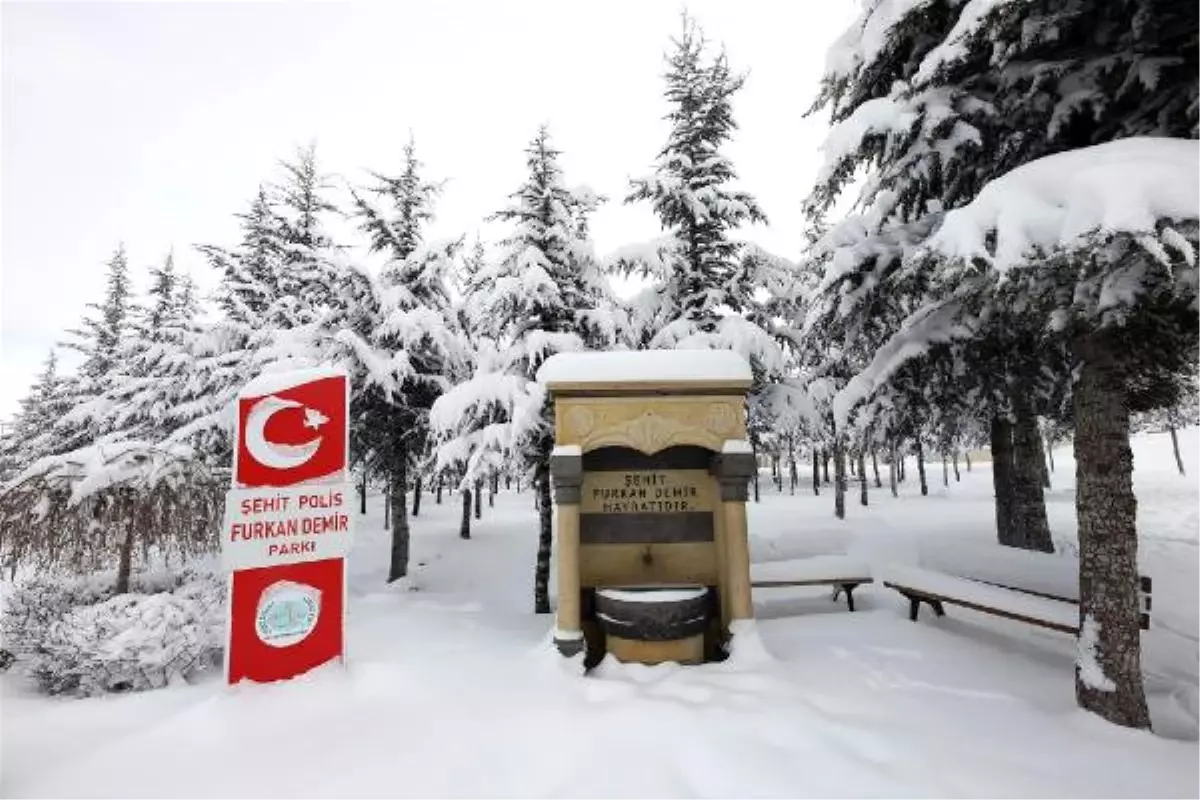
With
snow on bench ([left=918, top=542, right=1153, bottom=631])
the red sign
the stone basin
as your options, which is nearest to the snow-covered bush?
the red sign

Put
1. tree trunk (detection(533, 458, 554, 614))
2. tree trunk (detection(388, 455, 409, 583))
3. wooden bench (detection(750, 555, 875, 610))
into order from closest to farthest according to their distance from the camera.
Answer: wooden bench (detection(750, 555, 875, 610)) < tree trunk (detection(533, 458, 554, 614)) < tree trunk (detection(388, 455, 409, 583))

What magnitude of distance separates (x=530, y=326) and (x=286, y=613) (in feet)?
22.3

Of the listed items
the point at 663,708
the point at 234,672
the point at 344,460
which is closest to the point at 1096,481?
the point at 663,708

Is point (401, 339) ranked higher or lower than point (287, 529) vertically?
higher

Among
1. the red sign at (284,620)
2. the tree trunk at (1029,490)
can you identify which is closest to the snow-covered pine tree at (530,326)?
the red sign at (284,620)

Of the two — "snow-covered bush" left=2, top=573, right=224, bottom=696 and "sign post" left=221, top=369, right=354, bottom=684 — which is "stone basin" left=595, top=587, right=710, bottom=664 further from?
"snow-covered bush" left=2, top=573, right=224, bottom=696

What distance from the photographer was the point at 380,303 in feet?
43.1

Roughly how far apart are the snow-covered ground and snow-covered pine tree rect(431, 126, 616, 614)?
A: 3461 millimetres

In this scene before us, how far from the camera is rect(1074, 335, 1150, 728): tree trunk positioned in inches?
186

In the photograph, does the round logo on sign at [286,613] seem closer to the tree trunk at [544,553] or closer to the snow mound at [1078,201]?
the tree trunk at [544,553]

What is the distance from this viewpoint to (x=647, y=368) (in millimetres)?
6805

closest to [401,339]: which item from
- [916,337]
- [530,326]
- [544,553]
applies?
[530,326]

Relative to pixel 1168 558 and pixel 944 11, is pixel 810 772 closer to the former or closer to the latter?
pixel 944 11

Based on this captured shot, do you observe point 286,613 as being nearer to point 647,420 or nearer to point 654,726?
point 654,726
